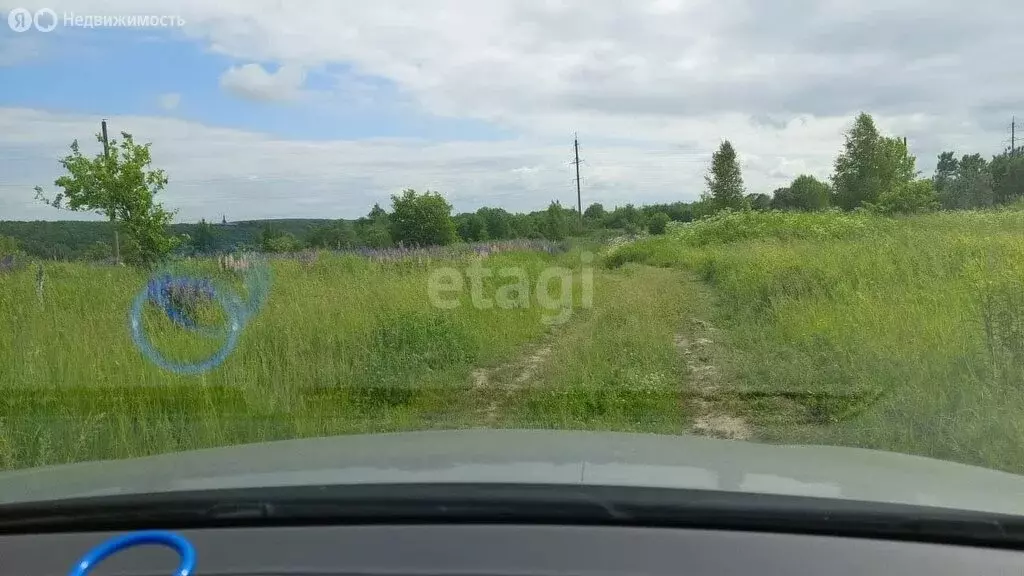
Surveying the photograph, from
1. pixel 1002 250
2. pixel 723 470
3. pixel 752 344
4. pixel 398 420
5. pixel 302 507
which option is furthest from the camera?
pixel 1002 250

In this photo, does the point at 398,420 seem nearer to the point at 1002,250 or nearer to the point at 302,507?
the point at 302,507

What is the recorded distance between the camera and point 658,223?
42188 mm

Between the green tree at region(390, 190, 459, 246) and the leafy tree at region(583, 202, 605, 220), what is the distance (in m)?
13.0

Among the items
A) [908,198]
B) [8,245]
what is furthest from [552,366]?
[908,198]

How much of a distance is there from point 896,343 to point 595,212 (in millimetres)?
29198

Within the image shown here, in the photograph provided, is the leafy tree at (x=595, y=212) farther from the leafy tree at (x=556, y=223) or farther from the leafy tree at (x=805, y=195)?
the leafy tree at (x=805, y=195)

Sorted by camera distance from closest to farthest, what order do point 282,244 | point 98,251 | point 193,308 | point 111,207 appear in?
point 193,308 → point 111,207 → point 98,251 → point 282,244

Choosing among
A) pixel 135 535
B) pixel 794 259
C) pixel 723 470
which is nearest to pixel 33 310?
pixel 135 535

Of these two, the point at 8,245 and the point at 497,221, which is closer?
the point at 8,245

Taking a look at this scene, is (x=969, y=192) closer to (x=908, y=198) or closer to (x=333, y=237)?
(x=908, y=198)

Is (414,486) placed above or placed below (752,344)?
above

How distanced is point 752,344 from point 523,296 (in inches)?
229

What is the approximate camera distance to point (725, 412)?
6605 millimetres

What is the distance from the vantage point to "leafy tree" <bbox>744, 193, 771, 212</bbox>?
39.7 metres
